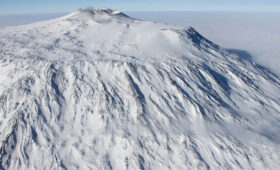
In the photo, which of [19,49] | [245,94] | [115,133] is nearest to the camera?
[115,133]

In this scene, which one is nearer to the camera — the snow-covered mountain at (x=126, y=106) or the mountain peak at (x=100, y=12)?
the snow-covered mountain at (x=126, y=106)

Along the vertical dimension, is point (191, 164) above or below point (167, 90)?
below

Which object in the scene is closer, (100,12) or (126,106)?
(126,106)

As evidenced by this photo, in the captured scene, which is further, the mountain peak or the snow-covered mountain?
the mountain peak

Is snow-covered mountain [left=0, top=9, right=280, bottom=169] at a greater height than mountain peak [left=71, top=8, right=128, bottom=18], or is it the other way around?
mountain peak [left=71, top=8, right=128, bottom=18]

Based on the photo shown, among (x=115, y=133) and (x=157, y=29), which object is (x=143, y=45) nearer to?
(x=157, y=29)

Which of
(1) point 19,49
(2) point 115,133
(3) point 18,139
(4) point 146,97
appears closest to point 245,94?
(4) point 146,97

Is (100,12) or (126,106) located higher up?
(100,12)

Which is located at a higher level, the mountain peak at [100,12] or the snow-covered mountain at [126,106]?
the mountain peak at [100,12]
